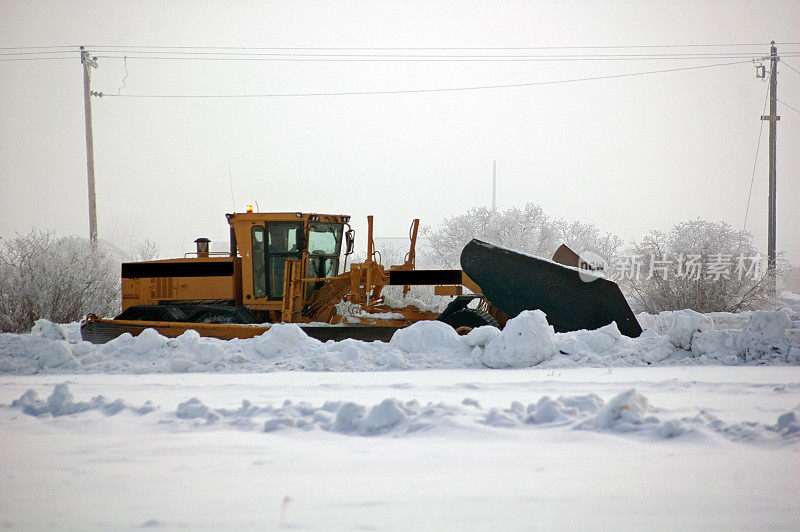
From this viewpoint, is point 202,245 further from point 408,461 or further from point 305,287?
point 408,461

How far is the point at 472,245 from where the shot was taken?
9.70 metres

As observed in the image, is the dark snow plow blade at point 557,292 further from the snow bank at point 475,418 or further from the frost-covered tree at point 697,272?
the frost-covered tree at point 697,272

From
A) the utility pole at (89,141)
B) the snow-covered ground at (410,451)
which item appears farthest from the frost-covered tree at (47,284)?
the snow-covered ground at (410,451)

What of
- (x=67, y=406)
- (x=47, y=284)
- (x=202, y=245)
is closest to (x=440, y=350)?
(x=67, y=406)

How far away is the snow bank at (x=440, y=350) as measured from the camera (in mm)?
7992

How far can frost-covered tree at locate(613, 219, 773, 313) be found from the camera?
18312 millimetres

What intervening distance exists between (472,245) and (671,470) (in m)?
6.16

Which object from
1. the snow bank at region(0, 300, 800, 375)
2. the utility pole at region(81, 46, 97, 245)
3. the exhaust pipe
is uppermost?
the utility pole at region(81, 46, 97, 245)

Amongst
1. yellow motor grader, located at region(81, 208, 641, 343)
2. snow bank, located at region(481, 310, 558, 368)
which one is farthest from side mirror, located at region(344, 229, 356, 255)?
snow bank, located at region(481, 310, 558, 368)

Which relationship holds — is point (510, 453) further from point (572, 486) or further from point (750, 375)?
point (750, 375)

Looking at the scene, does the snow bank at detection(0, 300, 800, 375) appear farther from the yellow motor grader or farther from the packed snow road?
the packed snow road

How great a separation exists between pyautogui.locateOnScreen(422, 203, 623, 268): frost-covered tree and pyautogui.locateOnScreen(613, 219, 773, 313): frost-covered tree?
419 centimetres

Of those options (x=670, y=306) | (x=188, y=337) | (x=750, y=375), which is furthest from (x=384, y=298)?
(x=670, y=306)

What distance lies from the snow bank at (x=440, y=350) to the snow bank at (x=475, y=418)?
2861 millimetres
